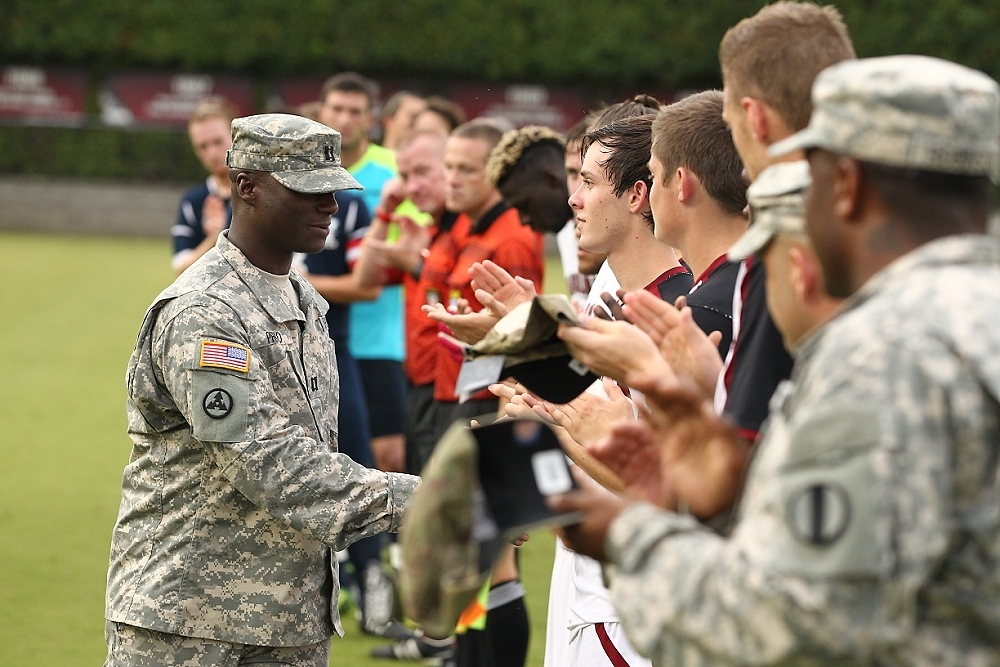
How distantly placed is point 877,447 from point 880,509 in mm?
82

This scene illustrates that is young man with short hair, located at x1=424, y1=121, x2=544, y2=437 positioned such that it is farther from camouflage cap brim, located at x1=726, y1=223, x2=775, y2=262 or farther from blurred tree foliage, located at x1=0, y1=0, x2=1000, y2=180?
blurred tree foliage, located at x1=0, y1=0, x2=1000, y2=180

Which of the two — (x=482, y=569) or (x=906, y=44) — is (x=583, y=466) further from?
(x=906, y=44)

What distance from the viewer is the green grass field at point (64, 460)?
256 inches

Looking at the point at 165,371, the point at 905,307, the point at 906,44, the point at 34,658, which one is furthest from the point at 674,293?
the point at 906,44

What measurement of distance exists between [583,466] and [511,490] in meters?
1.51

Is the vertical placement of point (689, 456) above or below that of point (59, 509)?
above

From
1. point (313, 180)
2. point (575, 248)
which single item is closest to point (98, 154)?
point (575, 248)

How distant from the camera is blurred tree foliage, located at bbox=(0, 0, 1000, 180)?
26703 mm

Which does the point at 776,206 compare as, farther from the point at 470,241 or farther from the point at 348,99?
the point at 348,99

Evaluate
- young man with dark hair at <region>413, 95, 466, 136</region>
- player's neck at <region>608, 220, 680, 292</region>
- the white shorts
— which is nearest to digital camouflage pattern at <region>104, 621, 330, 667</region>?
the white shorts

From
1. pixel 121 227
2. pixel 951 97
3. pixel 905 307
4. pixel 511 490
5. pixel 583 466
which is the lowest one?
pixel 121 227

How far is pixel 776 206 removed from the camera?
7.44 ft

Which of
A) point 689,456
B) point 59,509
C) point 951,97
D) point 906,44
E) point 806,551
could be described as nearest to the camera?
point 806,551

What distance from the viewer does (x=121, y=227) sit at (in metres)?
27.3
